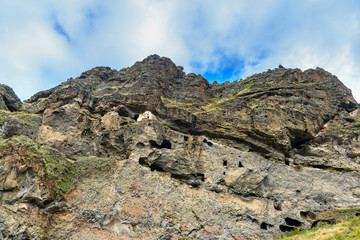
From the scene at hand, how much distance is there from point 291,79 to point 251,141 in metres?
18.0

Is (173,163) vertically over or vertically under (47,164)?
over

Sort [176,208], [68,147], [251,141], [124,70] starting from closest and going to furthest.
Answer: [176,208], [68,147], [251,141], [124,70]

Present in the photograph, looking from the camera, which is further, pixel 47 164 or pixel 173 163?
pixel 173 163

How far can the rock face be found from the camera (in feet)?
61.5

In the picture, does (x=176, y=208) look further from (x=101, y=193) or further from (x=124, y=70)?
(x=124, y=70)

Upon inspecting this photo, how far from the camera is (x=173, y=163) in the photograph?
25812 mm

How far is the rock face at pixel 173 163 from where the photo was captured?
738 inches

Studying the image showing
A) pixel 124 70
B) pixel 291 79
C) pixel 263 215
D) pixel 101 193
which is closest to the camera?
pixel 101 193

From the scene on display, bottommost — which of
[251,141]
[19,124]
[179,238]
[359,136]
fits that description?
[179,238]

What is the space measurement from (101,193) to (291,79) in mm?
35724

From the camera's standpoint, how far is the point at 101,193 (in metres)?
20.4

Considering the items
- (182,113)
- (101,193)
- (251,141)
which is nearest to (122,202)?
(101,193)

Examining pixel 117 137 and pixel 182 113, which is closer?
pixel 117 137

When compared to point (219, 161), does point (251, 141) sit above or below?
above
